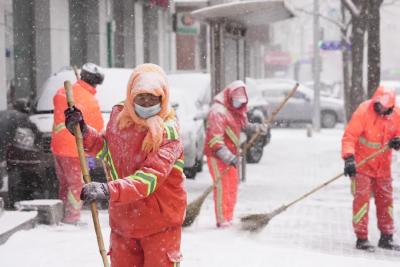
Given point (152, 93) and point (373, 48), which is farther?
point (373, 48)

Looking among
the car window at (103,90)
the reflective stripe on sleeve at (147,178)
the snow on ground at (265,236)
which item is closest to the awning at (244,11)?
the car window at (103,90)

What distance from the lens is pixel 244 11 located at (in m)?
12.6

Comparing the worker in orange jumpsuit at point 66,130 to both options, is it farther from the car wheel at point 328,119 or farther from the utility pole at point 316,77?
the car wheel at point 328,119

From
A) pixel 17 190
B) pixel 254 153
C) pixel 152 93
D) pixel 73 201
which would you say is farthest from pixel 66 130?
pixel 254 153

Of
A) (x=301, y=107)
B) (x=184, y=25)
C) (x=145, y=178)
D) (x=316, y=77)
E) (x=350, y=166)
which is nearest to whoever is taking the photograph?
(x=145, y=178)

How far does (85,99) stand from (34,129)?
190 cm

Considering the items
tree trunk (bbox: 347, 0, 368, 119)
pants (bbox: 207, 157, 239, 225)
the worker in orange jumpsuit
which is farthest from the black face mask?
tree trunk (bbox: 347, 0, 368, 119)

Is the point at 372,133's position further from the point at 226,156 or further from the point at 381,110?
the point at 226,156

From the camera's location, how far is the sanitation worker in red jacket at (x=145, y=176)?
163 inches

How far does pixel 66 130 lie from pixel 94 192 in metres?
4.72

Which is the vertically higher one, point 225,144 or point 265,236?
point 225,144

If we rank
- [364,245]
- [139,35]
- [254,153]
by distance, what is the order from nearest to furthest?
1. [364,245]
2. [254,153]
3. [139,35]

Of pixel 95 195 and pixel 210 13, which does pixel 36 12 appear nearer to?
pixel 210 13

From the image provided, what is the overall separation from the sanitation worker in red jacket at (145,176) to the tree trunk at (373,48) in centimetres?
948
